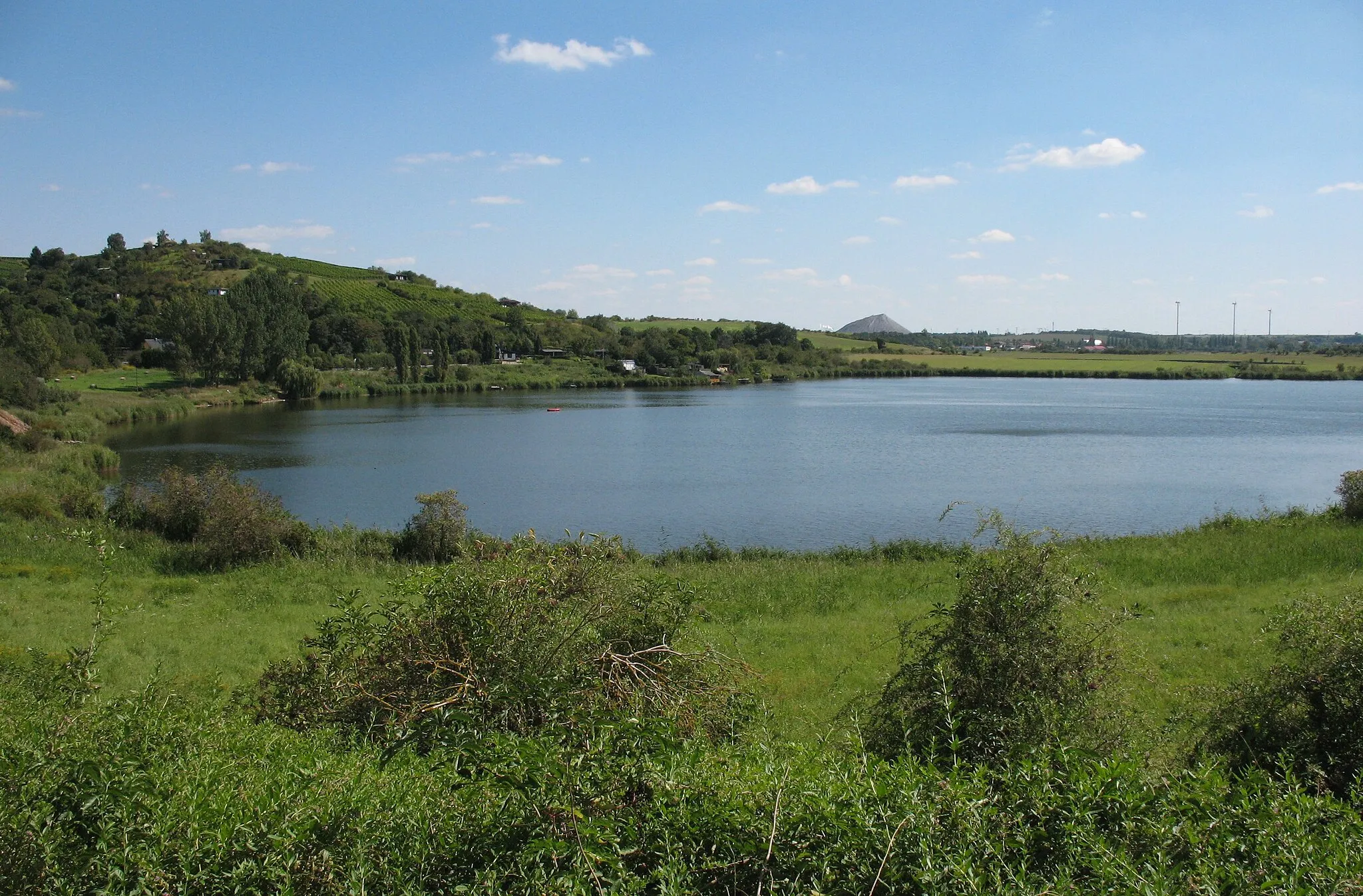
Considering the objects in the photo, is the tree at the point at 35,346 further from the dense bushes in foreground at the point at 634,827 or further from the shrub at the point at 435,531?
the dense bushes in foreground at the point at 634,827

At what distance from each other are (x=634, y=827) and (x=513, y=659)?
2.25 m

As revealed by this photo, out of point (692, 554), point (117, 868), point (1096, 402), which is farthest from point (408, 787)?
point (1096, 402)

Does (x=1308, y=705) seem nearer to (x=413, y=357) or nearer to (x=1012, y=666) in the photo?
(x=1012, y=666)

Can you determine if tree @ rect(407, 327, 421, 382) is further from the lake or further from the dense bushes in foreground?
the dense bushes in foreground

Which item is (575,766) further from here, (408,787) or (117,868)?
(117,868)

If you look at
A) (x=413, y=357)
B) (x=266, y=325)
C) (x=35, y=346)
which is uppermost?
(x=266, y=325)

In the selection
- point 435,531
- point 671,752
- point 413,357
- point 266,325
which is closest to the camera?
point 671,752

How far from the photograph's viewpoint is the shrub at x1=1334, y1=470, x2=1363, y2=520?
23.1 m

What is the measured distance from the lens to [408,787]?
4164 millimetres

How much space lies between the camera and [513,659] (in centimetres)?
562

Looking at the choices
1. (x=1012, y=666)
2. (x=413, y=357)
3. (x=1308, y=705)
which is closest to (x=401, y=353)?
(x=413, y=357)

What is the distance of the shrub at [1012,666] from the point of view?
556cm

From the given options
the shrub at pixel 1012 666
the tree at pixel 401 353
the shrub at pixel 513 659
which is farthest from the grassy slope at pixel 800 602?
the tree at pixel 401 353

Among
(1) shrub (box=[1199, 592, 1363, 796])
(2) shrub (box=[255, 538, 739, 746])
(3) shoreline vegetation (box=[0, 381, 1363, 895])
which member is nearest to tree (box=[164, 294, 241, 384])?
(3) shoreline vegetation (box=[0, 381, 1363, 895])
